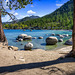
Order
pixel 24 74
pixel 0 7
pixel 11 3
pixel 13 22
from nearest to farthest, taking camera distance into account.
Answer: pixel 24 74, pixel 11 3, pixel 0 7, pixel 13 22

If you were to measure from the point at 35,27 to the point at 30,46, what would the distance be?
345 ft

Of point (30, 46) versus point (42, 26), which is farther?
→ point (42, 26)

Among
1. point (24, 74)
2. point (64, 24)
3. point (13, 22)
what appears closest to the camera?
point (24, 74)

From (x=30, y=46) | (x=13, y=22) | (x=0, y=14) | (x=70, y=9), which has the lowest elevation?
(x=30, y=46)

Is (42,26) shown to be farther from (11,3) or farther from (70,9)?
(11,3)

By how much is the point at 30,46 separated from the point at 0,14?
649 centimetres

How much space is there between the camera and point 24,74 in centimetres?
270

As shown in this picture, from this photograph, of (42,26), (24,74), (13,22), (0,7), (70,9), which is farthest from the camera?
(70,9)

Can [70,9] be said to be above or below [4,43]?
above

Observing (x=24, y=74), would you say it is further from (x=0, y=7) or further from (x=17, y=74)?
(x=0, y=7)

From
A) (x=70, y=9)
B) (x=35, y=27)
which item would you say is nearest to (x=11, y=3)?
(x=35, y=27)

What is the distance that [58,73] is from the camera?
2775mm

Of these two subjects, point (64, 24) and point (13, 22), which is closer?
point (13, 22)

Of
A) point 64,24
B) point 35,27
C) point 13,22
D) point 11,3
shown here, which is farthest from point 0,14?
point 35,27
